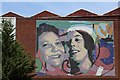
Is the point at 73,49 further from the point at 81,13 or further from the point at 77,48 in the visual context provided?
the point at 81,13

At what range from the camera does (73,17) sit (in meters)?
29.2

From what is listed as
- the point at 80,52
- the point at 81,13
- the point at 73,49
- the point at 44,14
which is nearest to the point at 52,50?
the point at 73,49

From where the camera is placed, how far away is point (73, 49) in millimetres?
28438

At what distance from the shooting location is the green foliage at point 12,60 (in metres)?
20.4

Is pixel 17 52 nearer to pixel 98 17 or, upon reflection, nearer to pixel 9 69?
pixel 9 69

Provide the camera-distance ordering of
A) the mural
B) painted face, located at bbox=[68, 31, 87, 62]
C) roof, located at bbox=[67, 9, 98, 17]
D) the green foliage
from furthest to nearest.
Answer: roof, located at bbox=[67, 9, 98, 17], painted face, located at bbox=[68, 31, 87, 62], the mural, the green foliage

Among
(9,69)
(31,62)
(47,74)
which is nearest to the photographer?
(9,69)

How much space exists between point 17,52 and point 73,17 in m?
8.88

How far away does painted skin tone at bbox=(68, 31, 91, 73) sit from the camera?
28.4m

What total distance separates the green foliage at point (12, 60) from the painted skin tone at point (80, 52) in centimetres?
711

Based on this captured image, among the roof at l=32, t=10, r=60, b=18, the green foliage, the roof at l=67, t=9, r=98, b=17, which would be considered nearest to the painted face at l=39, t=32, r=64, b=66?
the roof at l=32, t=10, r=60, b=18

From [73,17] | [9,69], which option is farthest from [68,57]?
[9,69]

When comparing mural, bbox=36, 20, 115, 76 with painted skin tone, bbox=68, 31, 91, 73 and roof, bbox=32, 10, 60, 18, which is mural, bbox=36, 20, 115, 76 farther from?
roof, bbox=32, 10, 60, 18

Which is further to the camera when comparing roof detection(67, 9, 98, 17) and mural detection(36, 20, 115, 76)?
roof detection(67, 9, 98, 17)
